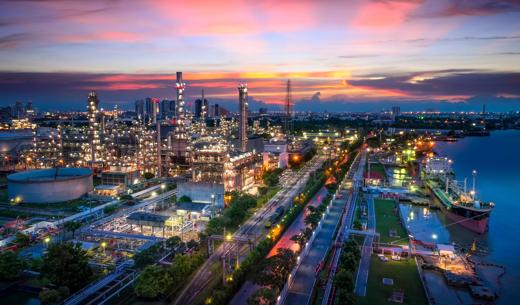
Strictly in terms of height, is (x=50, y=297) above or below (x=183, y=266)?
below

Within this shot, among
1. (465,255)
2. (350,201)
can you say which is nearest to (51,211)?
(350,201)

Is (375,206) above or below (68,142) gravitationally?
below

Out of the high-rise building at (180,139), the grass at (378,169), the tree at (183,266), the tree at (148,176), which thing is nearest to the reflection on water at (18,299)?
the tree at (183,266)

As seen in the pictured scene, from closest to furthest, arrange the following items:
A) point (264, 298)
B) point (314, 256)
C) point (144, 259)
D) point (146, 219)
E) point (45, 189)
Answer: point (264, 298) → point (144, 259) → point (314, 256) → point (146, 219) → point (45, 189)

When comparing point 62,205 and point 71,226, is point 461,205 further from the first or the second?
point 62,205

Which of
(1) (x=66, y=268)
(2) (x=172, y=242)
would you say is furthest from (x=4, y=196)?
(1) (x=66, y=268)

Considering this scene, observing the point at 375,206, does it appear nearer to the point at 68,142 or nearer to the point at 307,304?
the point at 307,304

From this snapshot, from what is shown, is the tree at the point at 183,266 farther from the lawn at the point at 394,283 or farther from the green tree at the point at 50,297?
the lawn at the point at 394,283
